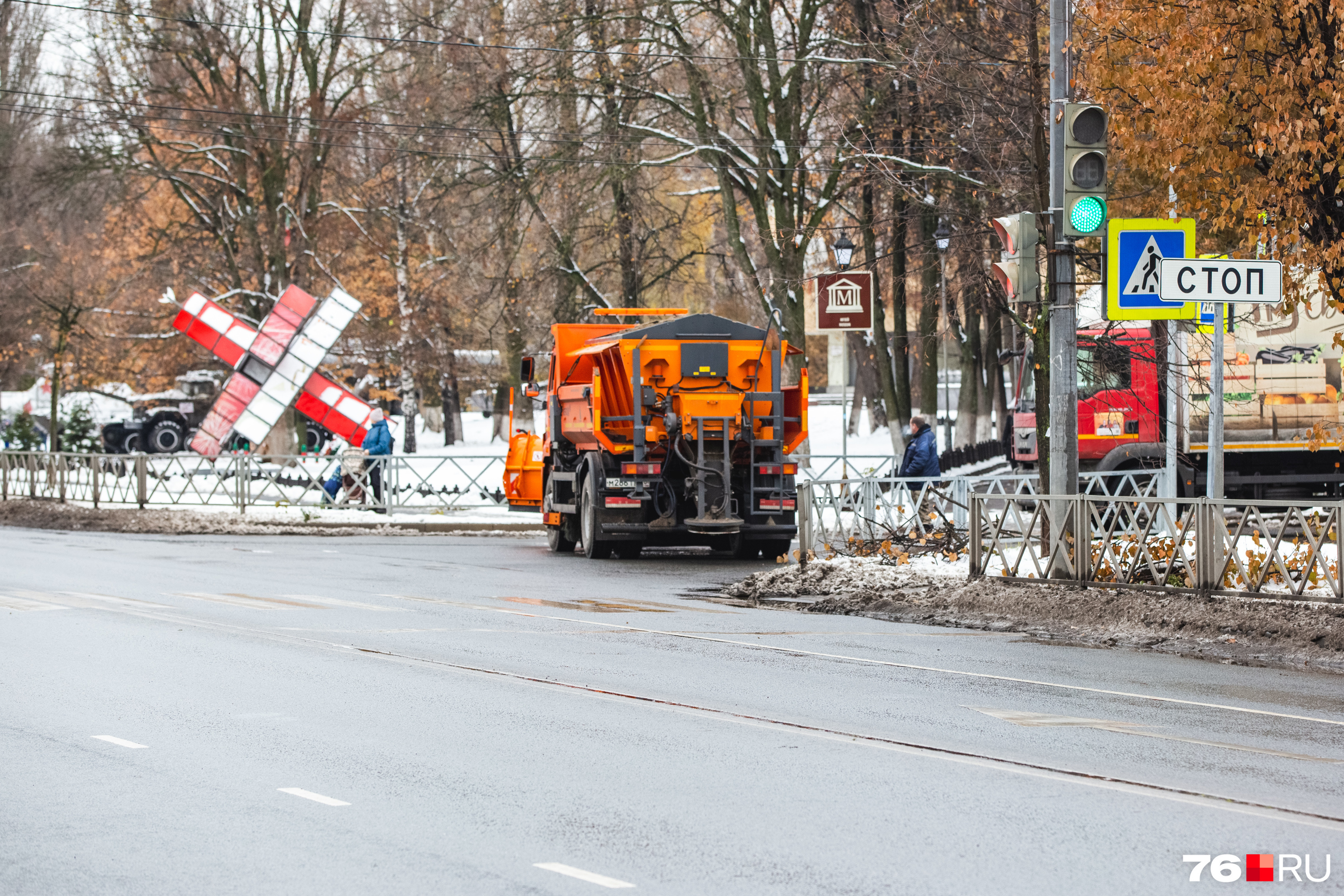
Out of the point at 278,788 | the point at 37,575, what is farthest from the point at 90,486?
the point at 278,788

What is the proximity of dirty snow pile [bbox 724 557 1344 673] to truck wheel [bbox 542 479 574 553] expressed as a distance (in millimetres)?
6537

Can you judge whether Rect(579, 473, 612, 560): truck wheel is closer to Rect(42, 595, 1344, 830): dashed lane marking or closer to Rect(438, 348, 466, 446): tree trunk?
Rect(42, 595, 1344, 830): dashed lane marking

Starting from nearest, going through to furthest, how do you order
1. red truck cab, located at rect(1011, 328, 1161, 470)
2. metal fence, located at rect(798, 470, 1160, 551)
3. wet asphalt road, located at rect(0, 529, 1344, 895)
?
1. wet asphalt road, located at rect(0, 529, 1344, 895)
2. metal fence, located at rect(798, 470, 1160, 551)
3. red truck cab, located at rect(1011, 328, 1161, 470)

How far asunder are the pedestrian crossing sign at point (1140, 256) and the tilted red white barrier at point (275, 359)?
26.4 m

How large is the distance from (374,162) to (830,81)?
67.0 feet

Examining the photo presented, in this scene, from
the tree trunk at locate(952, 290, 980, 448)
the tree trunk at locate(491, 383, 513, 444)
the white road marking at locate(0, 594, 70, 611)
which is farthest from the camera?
the tree trunk at locate(491, 383, 513, 444)

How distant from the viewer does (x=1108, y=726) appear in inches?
364

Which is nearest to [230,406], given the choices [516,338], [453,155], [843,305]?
[453,155]

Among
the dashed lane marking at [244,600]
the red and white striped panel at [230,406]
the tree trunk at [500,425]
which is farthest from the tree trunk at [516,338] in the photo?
the dashed lane marking at [244,600]

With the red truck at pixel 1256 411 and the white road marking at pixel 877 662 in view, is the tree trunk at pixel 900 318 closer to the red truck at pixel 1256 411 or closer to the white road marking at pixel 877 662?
the red truck at pixel 1256 411

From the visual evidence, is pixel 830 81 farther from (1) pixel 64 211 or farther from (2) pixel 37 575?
(1) pixel 64 211

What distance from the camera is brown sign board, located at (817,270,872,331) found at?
25.2 m

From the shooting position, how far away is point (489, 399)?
83.4 m

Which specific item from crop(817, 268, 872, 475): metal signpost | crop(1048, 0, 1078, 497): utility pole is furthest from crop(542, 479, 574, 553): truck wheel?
crop(1048, 0, 1078, 497): utility pole
